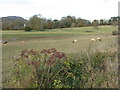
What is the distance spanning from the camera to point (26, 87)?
2.85 m

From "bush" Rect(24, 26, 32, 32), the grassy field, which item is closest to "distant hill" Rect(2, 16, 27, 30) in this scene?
"bush" Rect(24, 26, 32, 32)

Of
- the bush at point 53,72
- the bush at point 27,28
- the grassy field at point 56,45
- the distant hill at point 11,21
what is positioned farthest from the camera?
the bush at point 27,28

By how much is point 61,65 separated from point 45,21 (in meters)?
35.7

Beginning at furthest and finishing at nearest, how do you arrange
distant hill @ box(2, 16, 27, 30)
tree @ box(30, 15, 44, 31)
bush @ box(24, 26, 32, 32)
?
bush @ box(24, 26, 32, 32) < tree @ box(30, 15, 44, 31) < distant hill @ box(2, 16, 27, 30)

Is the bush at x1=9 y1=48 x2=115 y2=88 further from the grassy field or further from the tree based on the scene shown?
the tree

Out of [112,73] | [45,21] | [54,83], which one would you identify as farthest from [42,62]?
[45,21]

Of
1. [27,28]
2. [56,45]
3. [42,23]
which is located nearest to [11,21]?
[27,28]

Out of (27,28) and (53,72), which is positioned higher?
(27,28)

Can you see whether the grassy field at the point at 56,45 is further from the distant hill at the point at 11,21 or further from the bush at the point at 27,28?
the bush at the point at 27,28

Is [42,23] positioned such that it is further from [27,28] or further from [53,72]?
[53,72]

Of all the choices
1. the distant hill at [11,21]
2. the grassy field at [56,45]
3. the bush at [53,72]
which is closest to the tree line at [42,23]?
the distant hill at [11,21]

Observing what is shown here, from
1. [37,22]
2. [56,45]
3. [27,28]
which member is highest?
[37,22]

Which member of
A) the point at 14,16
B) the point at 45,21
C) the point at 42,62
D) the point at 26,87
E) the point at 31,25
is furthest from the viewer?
the point at 45,21

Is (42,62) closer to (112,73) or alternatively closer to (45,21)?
(112,73)
